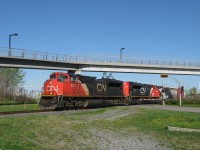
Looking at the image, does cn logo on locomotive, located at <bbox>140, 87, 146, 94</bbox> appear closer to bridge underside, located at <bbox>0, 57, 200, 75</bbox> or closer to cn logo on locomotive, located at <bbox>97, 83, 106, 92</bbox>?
bridge underside, located at <bbox>0, 57, 200, 75</bbox>

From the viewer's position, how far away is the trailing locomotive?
1329 inches

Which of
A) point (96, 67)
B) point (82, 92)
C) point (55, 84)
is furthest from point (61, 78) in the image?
point (96, 67)

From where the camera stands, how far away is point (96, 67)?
63.3 meters

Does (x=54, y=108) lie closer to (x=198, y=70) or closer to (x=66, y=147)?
(x=66, y=147)

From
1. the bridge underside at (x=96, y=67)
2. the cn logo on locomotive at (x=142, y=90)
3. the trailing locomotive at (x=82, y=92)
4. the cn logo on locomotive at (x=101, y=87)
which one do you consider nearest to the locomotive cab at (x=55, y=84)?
the trailing locomotive at (x=82, y=92)

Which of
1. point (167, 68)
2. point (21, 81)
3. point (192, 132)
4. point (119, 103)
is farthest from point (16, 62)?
point (21, 81)

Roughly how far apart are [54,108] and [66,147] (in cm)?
2029

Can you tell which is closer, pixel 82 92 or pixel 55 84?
pixel 55 84

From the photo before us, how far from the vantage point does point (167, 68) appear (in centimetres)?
6950

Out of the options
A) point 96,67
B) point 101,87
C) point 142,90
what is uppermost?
point 96,67

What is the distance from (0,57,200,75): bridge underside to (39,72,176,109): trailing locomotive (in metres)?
12.4

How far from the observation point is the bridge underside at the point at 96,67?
50844 mm

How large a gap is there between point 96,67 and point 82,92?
86.3 ft

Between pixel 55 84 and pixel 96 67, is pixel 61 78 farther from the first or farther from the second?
pixel 96 67
